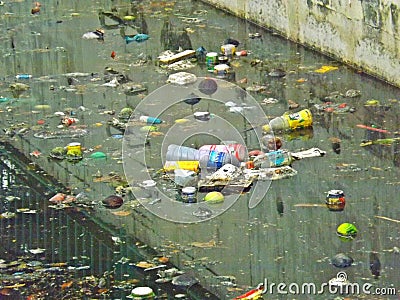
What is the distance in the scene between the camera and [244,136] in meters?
8.26

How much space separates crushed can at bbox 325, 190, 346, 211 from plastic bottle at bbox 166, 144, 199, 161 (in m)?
1.05

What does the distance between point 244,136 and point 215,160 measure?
64cm

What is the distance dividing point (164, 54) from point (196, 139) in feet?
7.82

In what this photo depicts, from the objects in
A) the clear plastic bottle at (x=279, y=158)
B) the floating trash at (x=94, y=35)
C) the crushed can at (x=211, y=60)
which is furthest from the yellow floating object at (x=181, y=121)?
the floating trash at (x=94, y=35)

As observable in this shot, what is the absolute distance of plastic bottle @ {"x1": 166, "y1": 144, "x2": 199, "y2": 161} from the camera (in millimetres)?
7798

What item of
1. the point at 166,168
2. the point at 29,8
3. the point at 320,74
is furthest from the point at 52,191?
the point at 29,8

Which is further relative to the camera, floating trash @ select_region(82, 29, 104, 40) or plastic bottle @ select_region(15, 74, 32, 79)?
floating trash @ select_region(82, 29, 104, 40)

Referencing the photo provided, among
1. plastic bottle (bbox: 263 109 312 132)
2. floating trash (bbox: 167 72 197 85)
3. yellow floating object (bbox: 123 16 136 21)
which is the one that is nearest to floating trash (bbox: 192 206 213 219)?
plastic bottle (bbox: 263 109 312 132)

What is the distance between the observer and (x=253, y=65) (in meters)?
10.0

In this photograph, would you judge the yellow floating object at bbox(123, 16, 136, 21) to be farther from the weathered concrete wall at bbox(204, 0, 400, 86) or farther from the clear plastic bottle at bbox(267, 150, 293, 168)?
the clear plastic bottle at bbox(267, 150, 293, 168)

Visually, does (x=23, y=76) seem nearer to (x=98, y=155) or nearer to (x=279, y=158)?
(x=98, y=155)

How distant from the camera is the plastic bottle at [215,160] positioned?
25.1ft

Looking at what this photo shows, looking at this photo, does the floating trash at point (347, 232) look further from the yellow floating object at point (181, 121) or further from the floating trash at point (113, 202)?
the yellow floating object at point (181, 121)

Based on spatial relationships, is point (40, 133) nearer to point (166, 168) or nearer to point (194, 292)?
point (166, 168)
